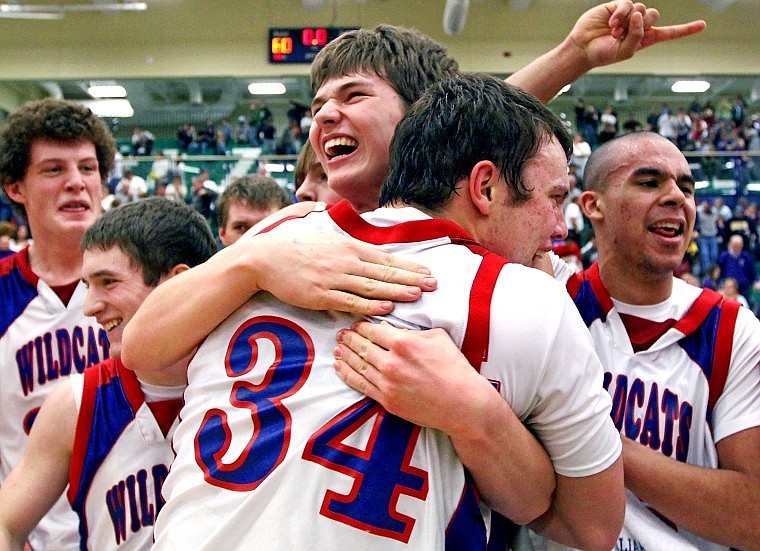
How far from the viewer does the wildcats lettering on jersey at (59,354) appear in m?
2.99

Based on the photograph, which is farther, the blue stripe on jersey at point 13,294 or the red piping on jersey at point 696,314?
the blue stripe on jersey at point 13,294

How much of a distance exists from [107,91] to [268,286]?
19727 mm

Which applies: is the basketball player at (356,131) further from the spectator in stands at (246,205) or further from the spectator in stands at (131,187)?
the spectator in stands at (131,187)

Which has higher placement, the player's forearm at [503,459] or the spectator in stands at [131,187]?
the player's forearm at [503,459]

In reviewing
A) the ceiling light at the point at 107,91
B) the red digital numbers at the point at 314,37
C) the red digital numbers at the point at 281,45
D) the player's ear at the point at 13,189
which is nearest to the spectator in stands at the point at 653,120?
the red digital numbers at the point at 314,37

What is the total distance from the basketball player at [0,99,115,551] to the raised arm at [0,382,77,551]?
33.8 inches

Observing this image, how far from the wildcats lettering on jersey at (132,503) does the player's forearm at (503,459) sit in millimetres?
1064

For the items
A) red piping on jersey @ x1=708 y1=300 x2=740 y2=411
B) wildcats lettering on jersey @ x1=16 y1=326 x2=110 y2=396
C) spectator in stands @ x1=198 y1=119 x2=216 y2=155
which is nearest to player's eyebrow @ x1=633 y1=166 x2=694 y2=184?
red piping on jersey @ x1=708 y1=300 x2=740 y2=411

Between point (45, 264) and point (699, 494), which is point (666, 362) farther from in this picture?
point (45, 264)

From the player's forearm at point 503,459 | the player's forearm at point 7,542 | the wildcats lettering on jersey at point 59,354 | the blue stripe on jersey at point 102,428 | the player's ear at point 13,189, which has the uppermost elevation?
the player's forearm at point 503,459

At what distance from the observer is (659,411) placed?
238 centimetres

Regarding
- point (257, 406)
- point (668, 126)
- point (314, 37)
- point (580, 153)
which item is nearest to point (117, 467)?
point (257, 406)

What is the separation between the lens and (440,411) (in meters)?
1.38

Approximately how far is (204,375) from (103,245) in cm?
103
